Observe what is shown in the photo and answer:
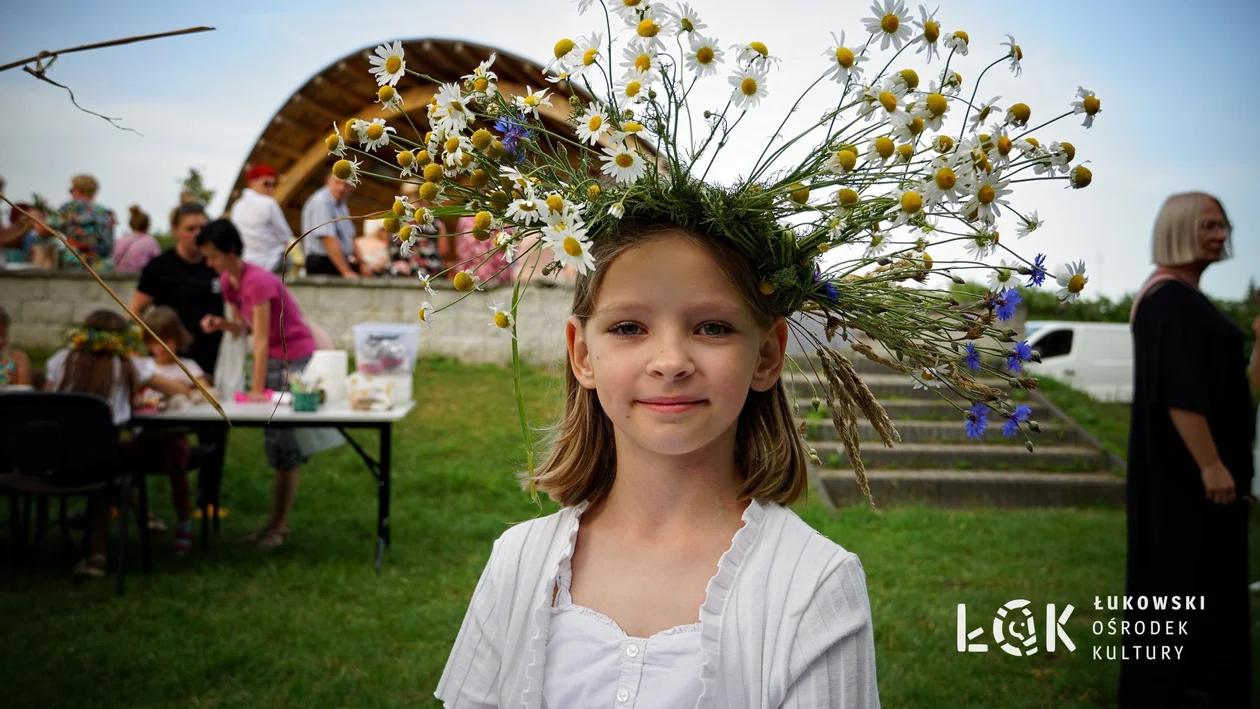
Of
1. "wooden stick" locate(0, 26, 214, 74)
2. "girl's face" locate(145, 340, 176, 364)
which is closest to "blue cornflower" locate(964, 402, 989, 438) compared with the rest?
"wooden stick" locate(0, 26, 214, 74)

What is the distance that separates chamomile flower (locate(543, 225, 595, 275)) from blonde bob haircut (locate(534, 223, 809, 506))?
8.0 inches

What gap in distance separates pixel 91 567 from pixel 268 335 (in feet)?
4.83

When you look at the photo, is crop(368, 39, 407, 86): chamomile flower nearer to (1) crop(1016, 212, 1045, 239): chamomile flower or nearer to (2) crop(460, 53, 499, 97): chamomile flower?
(2) crop(460, 53, 499, 97): chamomile flower

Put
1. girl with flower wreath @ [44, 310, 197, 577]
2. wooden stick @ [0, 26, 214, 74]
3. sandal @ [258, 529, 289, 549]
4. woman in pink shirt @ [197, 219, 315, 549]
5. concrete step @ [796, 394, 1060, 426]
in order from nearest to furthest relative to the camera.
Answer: wooden stick @ [0, 26, 214, 74]
girl with flower wreath @ [44, 310, 197, 577]
woman in pink shirt @ [197, 219, 315, 549]
sandal @ [258, 529, 289, 549]
concrete step @ [796, 394, 1060, 426]

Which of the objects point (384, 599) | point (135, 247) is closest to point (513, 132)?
point (384, 599)

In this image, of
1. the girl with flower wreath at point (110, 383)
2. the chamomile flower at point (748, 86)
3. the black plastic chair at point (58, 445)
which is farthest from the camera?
the girl with flower wreath at point (110, 383)

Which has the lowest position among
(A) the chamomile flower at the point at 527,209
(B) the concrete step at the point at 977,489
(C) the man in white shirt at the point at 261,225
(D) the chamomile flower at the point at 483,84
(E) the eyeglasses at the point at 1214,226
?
(B) the concrete step at the point at 977,489

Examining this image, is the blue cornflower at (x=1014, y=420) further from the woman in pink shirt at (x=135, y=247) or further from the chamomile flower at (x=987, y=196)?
the woman in pink shirt at (x=135, y=247)

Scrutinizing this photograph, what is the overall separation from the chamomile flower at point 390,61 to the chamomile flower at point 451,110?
70 millimetres

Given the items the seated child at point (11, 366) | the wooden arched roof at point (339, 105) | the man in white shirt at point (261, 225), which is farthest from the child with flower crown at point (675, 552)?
the wooden arched roof at point (339, 105)

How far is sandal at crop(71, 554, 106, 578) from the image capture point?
5.23m

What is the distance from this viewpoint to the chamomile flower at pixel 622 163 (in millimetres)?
1425

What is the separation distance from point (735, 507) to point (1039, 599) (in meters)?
4.12

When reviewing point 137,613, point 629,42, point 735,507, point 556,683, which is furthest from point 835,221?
point 137,613
